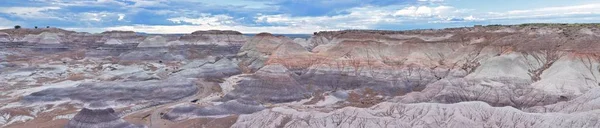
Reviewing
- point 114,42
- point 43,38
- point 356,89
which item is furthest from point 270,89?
point 43,38

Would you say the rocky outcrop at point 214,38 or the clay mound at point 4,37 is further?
the rocky outcrop at point 214,38

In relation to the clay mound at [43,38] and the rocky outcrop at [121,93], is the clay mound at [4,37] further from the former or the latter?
the rocky outcrop at [121,93]

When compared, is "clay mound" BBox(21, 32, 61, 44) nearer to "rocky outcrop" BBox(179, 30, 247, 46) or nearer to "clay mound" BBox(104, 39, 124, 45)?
"clay mound" BBox(104, 39, 124, 45)

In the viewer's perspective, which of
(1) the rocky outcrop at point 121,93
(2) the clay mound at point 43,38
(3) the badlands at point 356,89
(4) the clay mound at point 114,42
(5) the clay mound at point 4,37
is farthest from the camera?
(4) the clay mound at point 114,42

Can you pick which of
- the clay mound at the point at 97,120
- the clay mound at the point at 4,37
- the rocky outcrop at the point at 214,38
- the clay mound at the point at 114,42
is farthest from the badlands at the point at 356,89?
the clay mound at the point at 4,37

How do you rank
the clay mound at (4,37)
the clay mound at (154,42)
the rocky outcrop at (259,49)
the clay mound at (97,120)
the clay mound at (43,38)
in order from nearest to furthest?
the clay mound at (97,120) < the rocky outcrop at (259,49) < the clay mound at (154,42) < the clay mound at (4,37) < the clay mound at (43,38)

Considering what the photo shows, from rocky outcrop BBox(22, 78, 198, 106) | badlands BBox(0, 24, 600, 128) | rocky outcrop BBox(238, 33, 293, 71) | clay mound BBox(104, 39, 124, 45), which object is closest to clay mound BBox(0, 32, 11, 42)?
clay mound BBox(104, 39, 124, 45)

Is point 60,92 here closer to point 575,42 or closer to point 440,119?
point 440,119

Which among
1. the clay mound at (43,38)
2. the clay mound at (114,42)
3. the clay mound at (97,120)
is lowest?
the clay mound at (97,120)

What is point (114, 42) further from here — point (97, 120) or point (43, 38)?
point (97, 120)
